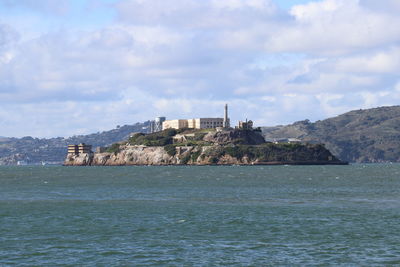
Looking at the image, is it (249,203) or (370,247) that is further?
(249,203)

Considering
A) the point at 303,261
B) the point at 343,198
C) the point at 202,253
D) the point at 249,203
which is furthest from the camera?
the point at 343,198

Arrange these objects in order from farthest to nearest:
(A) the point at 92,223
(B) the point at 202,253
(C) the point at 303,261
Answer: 1. (A) the point at 92,223
2. (B) the point at 202,253
3. (C) the point at 303,261

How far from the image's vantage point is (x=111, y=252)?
49062mm

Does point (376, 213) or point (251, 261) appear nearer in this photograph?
point (251, 261)

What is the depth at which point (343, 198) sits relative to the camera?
9738cm

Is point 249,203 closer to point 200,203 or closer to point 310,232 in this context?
point 200,203

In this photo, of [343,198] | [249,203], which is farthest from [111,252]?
[343,198]

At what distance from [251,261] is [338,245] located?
9403 millimetres

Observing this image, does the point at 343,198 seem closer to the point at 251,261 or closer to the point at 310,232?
the point at 310,232

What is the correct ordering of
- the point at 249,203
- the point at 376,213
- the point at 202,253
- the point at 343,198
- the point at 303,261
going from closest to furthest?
the point at 303,261
the point at 202,253
the point at 376,213
the point at 249,203
the point at 343,198

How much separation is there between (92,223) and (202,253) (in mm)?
20860

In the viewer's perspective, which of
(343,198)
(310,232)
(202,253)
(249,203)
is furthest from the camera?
(343,198)

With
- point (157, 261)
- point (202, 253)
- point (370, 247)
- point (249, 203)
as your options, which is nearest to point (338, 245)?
point (370, 247)

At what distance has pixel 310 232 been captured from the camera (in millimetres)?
58344
